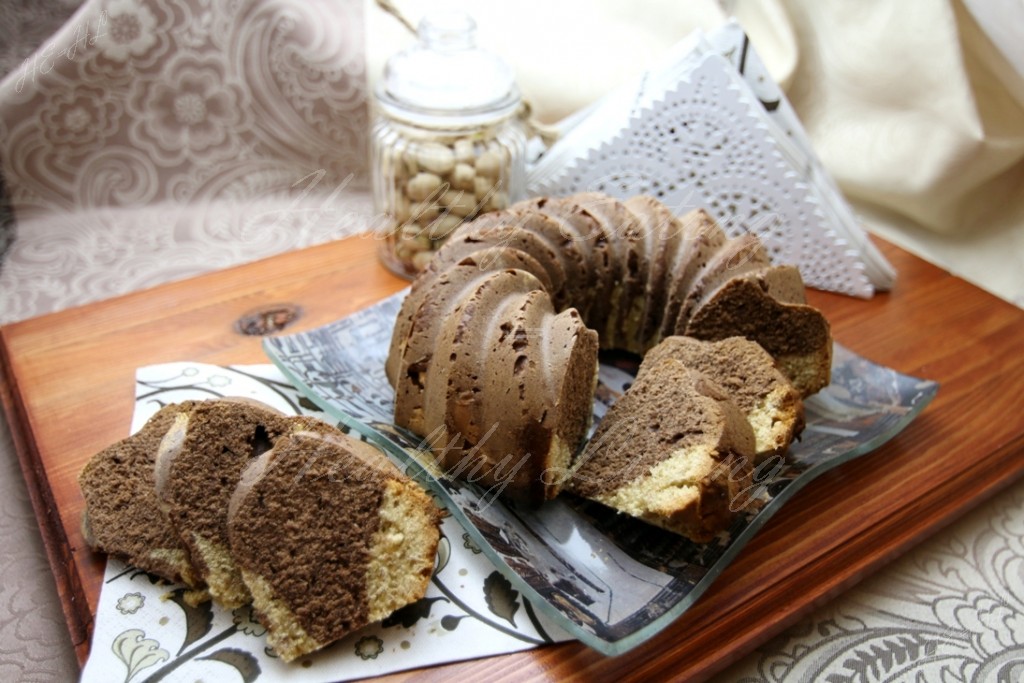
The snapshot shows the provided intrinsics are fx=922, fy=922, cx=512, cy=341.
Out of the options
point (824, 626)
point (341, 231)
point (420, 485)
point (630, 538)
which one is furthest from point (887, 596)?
point (341, 231)

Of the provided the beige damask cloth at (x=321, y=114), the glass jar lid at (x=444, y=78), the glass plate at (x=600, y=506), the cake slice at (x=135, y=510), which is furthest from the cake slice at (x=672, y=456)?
the beige damask cloth at (x=321, y=114)

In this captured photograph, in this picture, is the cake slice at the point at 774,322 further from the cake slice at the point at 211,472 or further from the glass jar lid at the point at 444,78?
the cake slice at the point at 211,472

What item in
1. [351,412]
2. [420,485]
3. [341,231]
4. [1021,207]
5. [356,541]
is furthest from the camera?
[341,231]

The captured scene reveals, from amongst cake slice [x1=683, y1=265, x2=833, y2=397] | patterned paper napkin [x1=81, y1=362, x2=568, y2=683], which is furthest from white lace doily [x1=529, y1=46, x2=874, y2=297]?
patterned paper napkin [x1=81, y1=362, x2=568, y2=683]

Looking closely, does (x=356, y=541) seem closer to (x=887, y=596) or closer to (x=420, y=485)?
(x=420, y=485)

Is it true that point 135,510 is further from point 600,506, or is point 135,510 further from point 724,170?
point 724,170

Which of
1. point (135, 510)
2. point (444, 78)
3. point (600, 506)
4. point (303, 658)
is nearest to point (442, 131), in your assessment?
point (444, 78)
